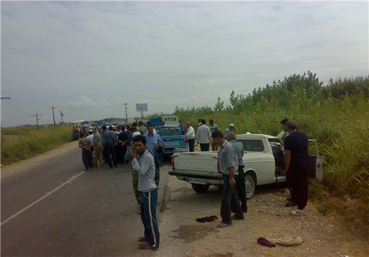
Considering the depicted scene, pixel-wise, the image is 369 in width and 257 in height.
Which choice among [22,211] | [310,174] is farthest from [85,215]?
[310,174]

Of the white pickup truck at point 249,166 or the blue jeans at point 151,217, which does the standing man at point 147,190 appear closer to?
the blue jeans at point 151,217

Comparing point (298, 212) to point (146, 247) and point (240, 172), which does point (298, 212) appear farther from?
point (146, 247)

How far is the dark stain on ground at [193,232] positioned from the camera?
4.88 metres

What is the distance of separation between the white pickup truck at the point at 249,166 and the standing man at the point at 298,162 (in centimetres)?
88

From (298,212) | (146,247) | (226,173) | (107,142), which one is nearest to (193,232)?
(146,247)

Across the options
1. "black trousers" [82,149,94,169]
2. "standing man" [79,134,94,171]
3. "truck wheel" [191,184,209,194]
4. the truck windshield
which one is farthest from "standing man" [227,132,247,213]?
"black trousers" [82,149,94,169]

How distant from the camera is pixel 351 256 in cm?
410

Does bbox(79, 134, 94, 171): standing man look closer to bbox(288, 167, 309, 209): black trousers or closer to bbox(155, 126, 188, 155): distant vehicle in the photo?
bbox(155, 126, 188, 155): distant vehicle

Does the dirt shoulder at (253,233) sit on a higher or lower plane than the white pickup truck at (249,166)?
lower

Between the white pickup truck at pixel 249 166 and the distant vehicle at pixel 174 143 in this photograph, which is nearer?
the white pickup truck at pixel 249 166

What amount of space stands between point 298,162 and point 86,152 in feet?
32.5

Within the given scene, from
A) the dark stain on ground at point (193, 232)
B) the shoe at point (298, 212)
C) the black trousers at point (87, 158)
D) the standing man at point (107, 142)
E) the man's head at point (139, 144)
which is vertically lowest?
the shoe at point (298, 212)

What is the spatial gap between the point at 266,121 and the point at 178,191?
6.74m

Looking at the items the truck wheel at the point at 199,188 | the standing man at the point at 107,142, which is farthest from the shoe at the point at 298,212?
the standing man at the point at 107,142
